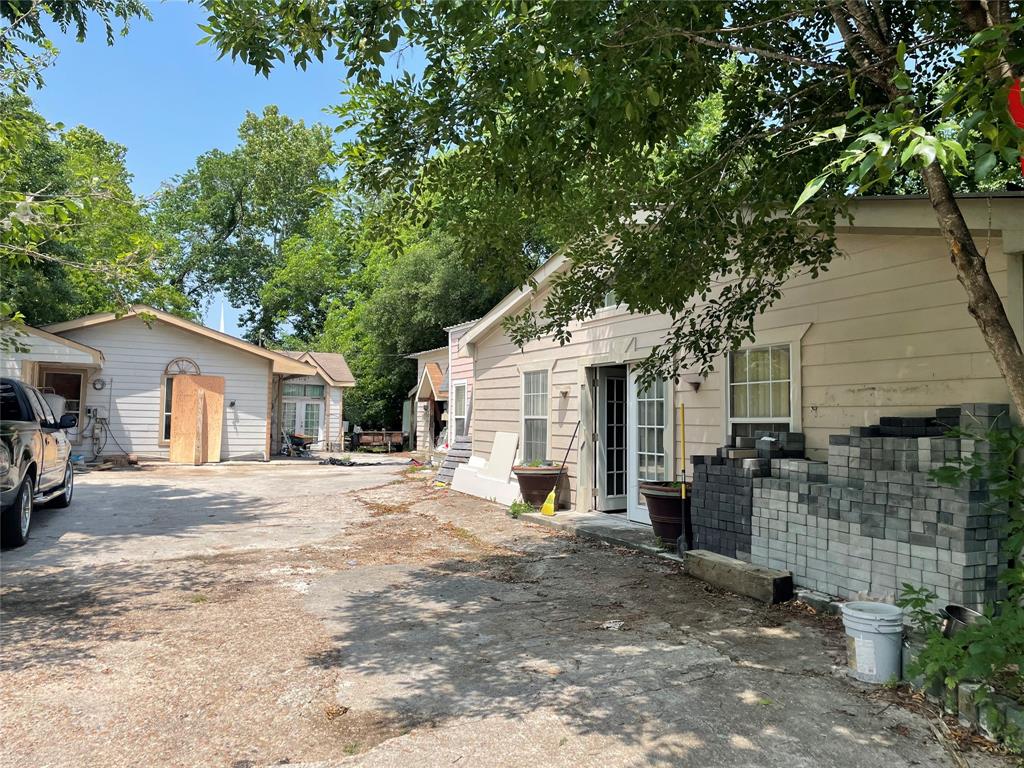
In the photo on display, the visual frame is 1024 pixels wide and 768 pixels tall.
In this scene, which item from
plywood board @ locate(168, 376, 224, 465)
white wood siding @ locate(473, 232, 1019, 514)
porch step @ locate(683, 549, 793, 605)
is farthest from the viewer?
plywood board @ locate(168, 376, 224, 465)

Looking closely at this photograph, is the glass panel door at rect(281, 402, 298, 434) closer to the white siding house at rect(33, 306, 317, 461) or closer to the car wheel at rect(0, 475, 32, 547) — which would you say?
the white siding house at rect(33, 306, 317, 461)

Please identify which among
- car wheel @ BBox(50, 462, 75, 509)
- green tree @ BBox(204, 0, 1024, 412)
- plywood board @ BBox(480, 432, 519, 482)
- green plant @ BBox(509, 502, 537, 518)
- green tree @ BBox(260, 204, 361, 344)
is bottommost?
green plant @ BBox(509, 502, 537, 518)

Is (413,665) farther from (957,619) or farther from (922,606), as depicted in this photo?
(957,619)

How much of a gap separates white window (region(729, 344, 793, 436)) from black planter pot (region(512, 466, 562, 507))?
135 inches

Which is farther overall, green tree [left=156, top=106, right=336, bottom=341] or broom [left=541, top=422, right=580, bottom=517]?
green tree [left=156, top=106, right=336, bottom=341]

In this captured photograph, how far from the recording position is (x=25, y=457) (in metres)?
7.33

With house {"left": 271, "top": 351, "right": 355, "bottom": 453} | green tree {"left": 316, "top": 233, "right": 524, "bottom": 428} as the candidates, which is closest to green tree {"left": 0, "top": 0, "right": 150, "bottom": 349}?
green tree {"left": 316, "top": 233, "right": 524, "bottom": 428}

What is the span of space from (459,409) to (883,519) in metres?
11.8

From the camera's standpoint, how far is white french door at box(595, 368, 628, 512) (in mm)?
9891

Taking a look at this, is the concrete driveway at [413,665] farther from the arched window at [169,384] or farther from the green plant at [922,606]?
→ the arched window at [169,384]

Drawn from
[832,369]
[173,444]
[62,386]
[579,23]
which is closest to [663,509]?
[832,369]

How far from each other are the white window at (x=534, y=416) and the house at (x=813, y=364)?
8cm

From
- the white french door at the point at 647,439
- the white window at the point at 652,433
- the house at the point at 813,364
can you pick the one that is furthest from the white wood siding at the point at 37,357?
the white window at the point at 652,433

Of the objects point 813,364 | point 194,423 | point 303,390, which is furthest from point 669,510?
point 303,390
